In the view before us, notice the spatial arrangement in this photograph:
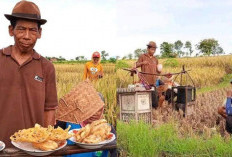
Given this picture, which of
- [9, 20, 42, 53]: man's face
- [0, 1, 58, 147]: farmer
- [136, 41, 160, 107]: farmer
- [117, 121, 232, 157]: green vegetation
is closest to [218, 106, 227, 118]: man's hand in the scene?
[117, 121, 232, 157]: green vegetation

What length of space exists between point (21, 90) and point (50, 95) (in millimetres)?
169

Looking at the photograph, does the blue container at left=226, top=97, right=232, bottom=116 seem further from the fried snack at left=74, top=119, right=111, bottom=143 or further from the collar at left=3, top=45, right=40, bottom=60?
the collar at left=3, top=45, right=40, bottom=60

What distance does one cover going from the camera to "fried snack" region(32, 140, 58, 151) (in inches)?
43.1

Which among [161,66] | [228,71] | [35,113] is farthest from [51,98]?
[228,71]

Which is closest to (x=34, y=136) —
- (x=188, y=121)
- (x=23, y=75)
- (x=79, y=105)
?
(x=23, y=75)

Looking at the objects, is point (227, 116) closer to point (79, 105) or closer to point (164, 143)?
point (164, 143)

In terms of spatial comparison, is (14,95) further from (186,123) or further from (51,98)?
(186,123)

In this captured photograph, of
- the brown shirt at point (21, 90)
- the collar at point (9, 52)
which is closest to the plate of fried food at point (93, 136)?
the brown shirt at point (21, 90)

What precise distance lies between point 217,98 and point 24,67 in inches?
74.8

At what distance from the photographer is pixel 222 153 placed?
2.15 meters

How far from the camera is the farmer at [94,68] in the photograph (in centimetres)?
291

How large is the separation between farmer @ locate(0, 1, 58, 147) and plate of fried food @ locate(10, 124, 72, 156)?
0.77 ft

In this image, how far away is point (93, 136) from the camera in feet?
4.04

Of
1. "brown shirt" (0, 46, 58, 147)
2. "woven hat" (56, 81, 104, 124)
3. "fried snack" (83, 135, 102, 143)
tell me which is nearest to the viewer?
"fried snack" (83, 135, 102, 143)
